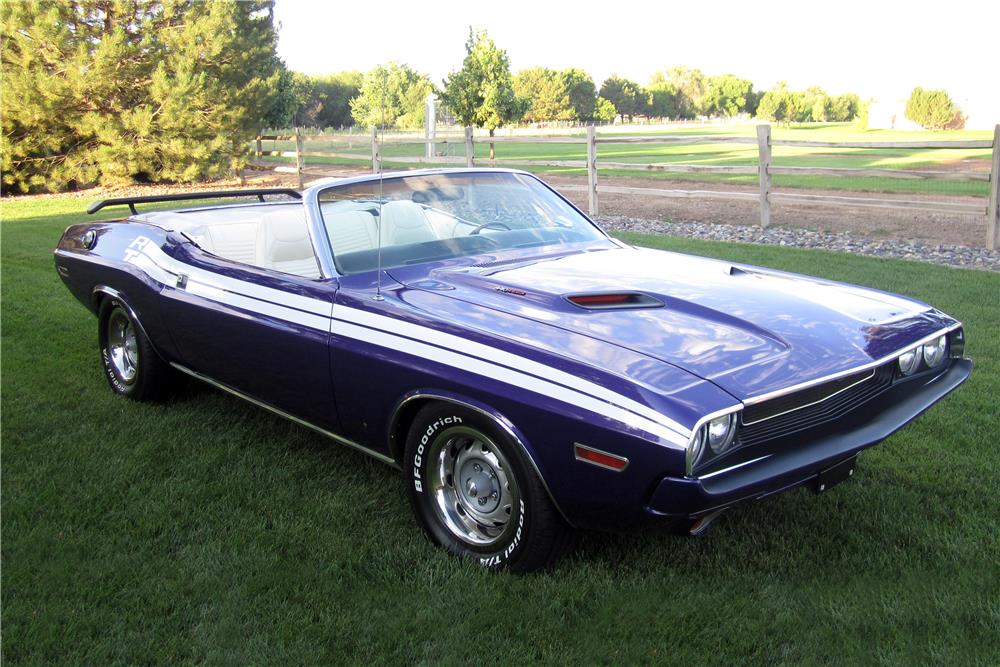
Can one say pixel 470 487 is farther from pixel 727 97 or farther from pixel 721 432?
pixel 727 97

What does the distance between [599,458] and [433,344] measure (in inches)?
31.0

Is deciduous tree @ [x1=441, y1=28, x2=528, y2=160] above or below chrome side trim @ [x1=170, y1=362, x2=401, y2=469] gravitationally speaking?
above

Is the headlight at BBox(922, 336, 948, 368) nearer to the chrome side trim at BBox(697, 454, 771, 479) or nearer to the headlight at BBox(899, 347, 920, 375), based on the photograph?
the headlight at BBox(899, 347, 920, 375)

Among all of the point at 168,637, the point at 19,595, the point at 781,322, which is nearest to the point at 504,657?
the point at 168,637

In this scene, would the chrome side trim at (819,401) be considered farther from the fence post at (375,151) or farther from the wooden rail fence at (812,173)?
the fence post at (375,151)

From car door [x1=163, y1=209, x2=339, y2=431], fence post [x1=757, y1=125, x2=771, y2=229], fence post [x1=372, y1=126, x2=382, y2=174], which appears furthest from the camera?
fence post [x1=372, y1=126, x2=382, y2=174]

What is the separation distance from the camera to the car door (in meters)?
3.51

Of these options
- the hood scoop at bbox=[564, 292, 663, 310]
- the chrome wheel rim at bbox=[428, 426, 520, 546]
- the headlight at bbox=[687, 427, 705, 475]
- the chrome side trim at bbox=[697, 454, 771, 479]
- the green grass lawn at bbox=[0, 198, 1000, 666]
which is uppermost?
the hood scoop at bbox=[564, 292, 663, 310]

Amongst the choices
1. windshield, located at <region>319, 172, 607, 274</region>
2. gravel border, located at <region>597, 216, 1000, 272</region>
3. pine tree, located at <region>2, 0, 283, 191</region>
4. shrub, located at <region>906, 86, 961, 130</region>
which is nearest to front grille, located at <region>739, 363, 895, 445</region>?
windshield, located at <region>319, 172, 607, 274</region>

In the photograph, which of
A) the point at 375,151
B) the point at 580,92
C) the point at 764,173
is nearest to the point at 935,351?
the point at 764,173

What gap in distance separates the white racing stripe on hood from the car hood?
0.16m

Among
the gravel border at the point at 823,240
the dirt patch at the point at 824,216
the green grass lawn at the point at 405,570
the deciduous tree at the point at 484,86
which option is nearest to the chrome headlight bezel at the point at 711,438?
the green grass lawn at the point at 405,570

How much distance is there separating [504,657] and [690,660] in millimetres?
553

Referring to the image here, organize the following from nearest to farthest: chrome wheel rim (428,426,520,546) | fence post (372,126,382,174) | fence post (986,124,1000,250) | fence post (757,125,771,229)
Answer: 1. chrome wheel rim (428,426,520,546)
2. fence post (986,124,1000,250)
3. fence post (757,125,771,229)
4. fence post (372,126,382,174)
